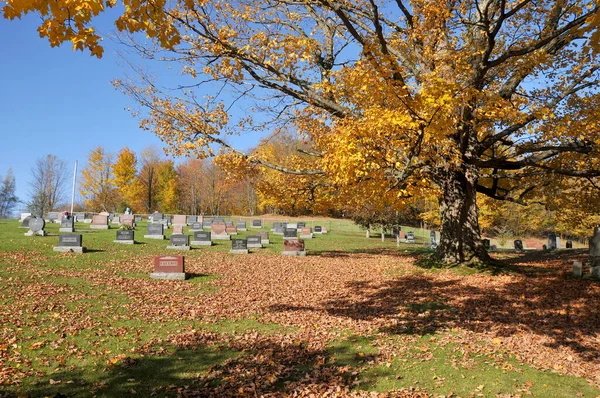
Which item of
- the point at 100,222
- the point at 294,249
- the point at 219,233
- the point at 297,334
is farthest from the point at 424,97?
the point at 100,222

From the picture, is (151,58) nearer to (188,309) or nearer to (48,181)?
(188,309)

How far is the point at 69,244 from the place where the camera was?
1661 cm

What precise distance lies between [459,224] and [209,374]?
430 inches

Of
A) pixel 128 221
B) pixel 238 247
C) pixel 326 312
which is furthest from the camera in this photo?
pixel 128 221

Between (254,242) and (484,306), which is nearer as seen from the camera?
(484,306)

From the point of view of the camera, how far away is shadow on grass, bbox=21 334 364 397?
502 cm

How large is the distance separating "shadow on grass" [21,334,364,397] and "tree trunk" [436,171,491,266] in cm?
871

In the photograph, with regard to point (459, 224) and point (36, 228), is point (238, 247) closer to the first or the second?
point (459, 224)

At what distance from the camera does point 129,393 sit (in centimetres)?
494

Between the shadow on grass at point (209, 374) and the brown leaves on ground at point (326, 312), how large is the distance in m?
0.03

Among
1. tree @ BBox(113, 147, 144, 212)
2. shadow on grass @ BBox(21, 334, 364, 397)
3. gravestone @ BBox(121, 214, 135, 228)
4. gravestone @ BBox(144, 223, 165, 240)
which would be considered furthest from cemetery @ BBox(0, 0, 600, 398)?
tree @ BBox(113, 147, 144, 212)

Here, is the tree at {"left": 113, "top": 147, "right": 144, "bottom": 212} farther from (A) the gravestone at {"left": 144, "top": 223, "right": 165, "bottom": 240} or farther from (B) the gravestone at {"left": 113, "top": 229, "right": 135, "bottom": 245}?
(B) the gravestone at {"left": 113, "top": 229, "right": 135, "bottom": 245}

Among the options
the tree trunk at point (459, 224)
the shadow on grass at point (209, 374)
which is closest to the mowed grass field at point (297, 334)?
the shadow on grass at point (209, 374)

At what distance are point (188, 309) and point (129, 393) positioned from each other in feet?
14.0
